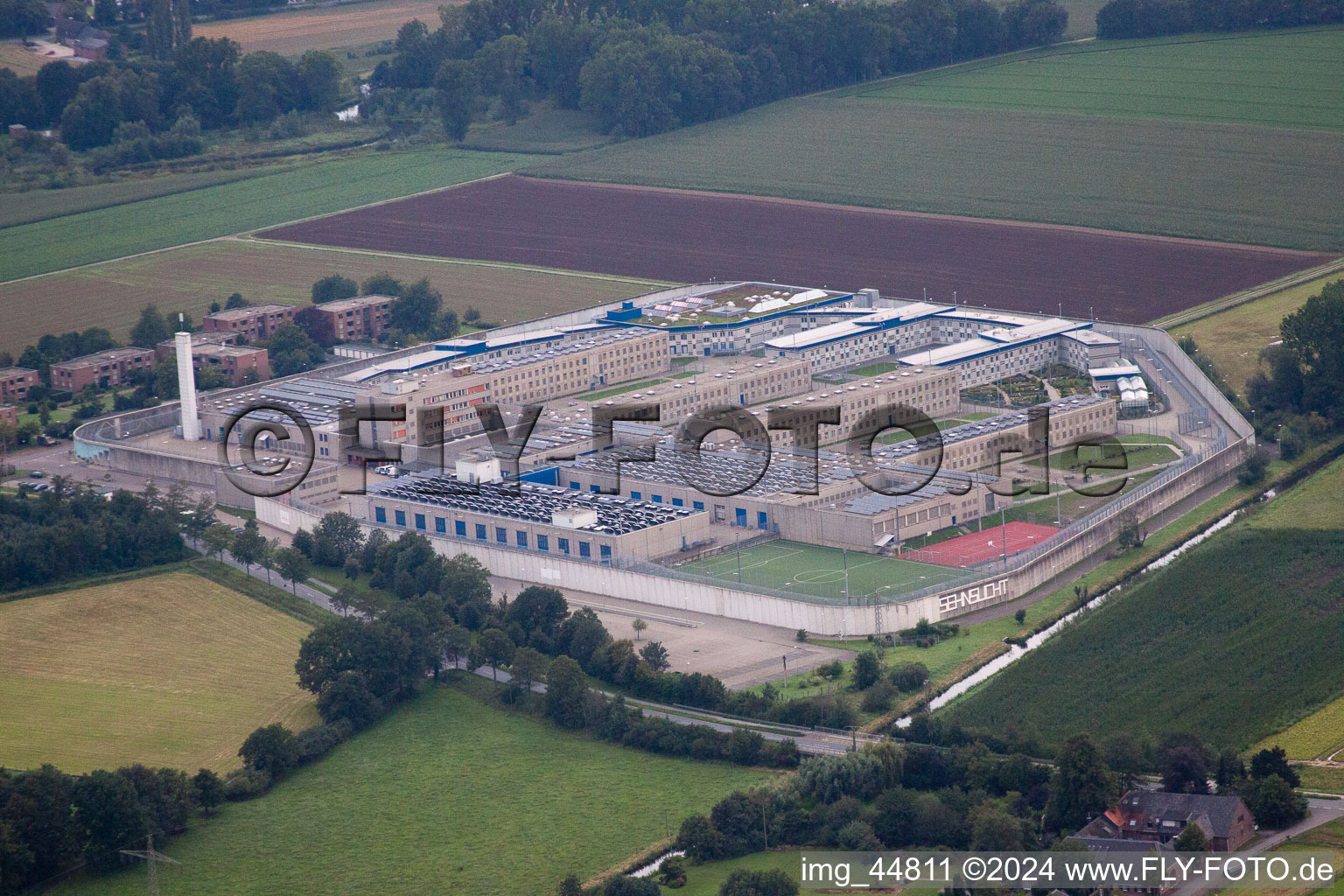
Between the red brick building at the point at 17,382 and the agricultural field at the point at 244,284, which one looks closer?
the red brick building at the point at 17,382

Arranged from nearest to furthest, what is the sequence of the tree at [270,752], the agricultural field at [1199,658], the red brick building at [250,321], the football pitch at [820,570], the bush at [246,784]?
the bush at [246,784]
the agricultural field at [1199,658]
the tree at [270,752]
the football pitch at [820,570]
the red brick building at [250,321]

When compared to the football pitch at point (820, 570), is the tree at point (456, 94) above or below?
above

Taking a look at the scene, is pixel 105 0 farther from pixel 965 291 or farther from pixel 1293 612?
pixel 1293 612

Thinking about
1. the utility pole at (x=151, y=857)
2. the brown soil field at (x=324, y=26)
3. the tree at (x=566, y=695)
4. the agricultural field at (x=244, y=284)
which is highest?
the brown soil field at (x=324, y=26)

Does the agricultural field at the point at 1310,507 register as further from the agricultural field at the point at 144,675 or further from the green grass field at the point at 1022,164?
the green grass field at the point at 1022,164

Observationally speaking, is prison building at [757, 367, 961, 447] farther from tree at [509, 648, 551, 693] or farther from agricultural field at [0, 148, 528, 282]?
agricultural field at [0, 148, 528, 282]

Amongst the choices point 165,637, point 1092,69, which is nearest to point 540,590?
point 165,637

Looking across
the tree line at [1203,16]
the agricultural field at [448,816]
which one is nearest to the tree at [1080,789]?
the agricultural field at [448,816]

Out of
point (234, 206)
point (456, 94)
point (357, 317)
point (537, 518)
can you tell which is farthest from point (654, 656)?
point (456, 94)
